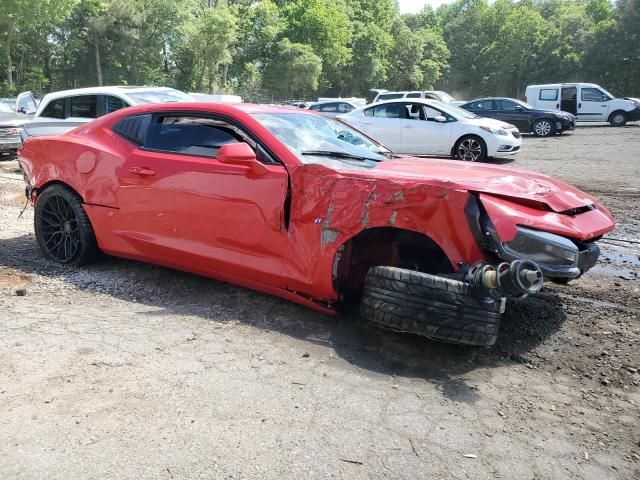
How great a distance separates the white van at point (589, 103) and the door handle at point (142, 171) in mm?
23785

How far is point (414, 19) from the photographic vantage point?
274 ft

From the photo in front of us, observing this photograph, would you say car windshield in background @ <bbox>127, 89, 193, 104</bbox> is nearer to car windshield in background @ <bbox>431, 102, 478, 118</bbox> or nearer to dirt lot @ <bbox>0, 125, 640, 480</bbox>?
dirt lot @ <bbox>0, 125, 640, 480</bbox>

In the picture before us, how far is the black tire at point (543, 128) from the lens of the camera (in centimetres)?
2027

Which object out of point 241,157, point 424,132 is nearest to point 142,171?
point 241,157

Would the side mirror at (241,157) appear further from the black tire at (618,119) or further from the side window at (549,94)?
the black tire at (618,119)

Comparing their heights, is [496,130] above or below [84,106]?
below

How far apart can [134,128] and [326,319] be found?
227cm

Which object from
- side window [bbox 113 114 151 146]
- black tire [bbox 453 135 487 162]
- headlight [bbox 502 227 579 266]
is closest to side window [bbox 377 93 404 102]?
black tire [bbox 453 135 487 162]

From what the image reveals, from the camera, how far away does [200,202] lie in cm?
411

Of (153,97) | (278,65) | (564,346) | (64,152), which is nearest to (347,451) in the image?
(564,346)

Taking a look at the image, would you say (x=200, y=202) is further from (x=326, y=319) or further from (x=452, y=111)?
(x=452, y=111)

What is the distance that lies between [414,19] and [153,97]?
81.5 m

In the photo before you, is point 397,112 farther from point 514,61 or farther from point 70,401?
point 514,61

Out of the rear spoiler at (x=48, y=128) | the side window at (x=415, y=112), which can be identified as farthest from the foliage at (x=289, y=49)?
the side window at (x=415, y=112)
